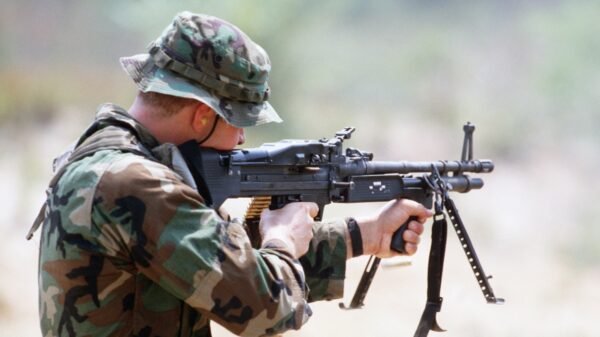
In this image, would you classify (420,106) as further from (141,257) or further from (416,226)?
(141,257)

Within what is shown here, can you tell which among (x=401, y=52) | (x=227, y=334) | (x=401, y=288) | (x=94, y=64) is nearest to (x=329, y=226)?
(x=227, y=334)

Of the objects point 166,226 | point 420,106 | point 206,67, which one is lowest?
point 420,106

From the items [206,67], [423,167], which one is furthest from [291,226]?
[423,167]

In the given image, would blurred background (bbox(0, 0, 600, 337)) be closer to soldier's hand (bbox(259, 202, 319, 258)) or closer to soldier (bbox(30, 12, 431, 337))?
soldier's hand (bbox(259, 202, 319, 258))

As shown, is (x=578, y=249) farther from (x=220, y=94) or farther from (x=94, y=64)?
(x=220, y=94)

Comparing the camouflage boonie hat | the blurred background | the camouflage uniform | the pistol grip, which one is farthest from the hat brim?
the blurred background

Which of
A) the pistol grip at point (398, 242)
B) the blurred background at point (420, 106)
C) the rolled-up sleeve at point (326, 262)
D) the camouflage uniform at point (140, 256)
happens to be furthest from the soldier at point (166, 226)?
the blurred background at point (420, 106)

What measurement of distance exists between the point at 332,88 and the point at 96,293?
7.82 m

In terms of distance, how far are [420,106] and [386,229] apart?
6.96 metres

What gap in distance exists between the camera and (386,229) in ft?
12.3

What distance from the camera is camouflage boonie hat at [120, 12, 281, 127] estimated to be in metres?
2.95

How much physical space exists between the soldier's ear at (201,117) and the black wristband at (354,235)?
0.93m

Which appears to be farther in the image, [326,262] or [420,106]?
[420,106]

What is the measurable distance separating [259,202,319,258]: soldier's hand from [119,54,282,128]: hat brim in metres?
0.32
